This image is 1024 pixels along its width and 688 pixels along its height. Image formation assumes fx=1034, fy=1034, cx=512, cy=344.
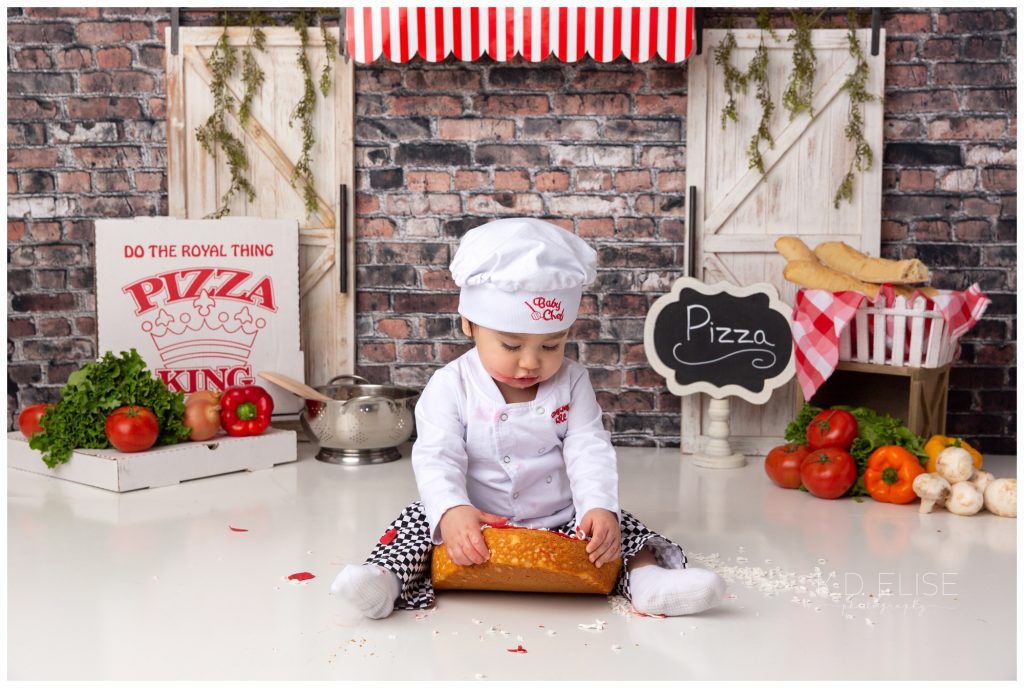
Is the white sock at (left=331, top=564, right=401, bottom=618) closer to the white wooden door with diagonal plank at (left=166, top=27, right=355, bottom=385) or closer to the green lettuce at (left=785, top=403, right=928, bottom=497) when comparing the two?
the green lettuce at (left=785, top=403, right=928, bottom=497)

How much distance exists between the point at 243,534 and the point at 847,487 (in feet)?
7.09

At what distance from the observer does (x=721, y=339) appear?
448cm

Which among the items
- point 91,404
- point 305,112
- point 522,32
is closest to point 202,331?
point 91,404

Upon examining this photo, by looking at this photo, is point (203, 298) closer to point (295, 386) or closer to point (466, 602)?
point (295, 386)

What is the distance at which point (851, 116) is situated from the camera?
4586mm

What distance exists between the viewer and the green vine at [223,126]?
4.76 m

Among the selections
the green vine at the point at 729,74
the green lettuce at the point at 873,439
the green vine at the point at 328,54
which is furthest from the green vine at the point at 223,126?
the green lettuce at the point at 873,439

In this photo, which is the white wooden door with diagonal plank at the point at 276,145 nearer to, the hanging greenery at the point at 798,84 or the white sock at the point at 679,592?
the hanging greenery at the point at 798,84

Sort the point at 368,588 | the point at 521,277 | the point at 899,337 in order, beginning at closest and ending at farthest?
the point at 368,588
the point at 521,277
the point at 899,337

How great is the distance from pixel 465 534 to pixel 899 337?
2.31 meters

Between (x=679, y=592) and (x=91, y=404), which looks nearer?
(x=679, y=592)

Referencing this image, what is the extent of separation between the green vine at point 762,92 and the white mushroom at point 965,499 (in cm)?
169

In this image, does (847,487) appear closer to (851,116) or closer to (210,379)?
(851,116)

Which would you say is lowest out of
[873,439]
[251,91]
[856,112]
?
[873,439]
